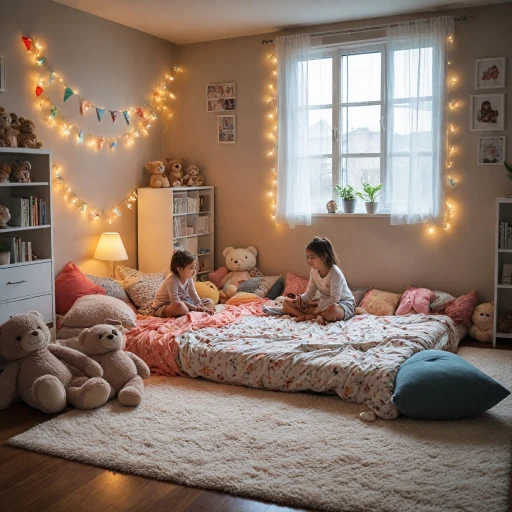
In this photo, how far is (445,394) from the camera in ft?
10.5

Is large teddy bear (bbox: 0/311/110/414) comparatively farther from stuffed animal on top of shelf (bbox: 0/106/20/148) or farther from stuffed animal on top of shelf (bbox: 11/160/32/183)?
stuffed animal on top of shelf (bbox: 0/106/20/148)

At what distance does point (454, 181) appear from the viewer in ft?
16.8

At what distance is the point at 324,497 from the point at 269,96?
410cm

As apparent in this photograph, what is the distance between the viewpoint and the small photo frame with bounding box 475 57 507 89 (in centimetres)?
488

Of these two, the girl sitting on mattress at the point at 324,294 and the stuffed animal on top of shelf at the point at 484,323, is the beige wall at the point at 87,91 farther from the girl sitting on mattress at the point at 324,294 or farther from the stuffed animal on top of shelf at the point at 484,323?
the stuffed animal on top of shelf at the point at 484,323

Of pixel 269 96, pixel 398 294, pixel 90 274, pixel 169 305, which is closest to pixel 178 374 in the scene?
pixel 169 305

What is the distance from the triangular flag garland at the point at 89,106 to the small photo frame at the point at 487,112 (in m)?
2.85

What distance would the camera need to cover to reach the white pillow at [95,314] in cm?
435

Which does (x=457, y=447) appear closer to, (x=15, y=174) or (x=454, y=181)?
(x=454, y=181)

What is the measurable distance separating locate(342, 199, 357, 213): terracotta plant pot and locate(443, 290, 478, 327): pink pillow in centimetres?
115

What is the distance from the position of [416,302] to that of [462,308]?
348 millimetres

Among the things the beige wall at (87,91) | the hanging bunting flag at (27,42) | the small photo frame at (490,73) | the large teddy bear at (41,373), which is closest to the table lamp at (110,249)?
the beige wall at (87,91)

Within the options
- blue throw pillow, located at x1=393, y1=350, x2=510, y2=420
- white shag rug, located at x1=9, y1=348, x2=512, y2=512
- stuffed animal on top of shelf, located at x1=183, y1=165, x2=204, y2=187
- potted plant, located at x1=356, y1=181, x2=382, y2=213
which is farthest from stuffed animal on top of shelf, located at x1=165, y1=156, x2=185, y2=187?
blue throw pillow, located at x1=393, y1=350, x2=510, y2=420

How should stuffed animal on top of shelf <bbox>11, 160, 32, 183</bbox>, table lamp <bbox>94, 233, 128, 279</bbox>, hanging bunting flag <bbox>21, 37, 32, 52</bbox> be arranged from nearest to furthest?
stuffed animal on top of shelf <bbox>11, 160, 32, 183</bbox> < hanging bunting flag <bbox>21, 37, 32, 52</bbox> < table lamp <bbox>94, 233, 128, 279</bbox>
